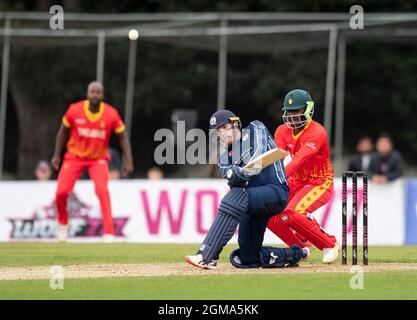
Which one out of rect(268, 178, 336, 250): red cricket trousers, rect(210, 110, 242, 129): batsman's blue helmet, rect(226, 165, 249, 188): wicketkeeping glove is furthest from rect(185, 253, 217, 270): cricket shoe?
rect(210, 110, 242, 129): batsman's blue helmet

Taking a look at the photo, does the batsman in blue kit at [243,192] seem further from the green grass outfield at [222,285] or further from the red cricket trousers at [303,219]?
the red cricket trousers at [303,219]

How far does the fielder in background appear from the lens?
1241 cm

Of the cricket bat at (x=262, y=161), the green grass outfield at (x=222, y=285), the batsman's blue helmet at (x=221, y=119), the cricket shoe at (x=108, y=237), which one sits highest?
the batsman's blue helmet at (x=221, y=119)

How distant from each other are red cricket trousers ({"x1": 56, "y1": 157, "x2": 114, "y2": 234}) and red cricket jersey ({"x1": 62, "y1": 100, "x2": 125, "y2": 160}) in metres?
0.12

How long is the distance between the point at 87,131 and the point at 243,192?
7.22 m

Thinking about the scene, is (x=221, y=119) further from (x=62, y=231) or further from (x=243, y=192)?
(x=62, y=231)

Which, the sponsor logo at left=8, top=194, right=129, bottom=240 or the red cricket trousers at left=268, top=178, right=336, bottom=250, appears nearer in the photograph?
the red cricket trousers at left=268, top=178, right=336, bottom=250

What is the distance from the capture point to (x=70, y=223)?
21141 mm

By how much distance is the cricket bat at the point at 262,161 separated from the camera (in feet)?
37.0

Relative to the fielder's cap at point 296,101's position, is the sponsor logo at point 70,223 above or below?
below

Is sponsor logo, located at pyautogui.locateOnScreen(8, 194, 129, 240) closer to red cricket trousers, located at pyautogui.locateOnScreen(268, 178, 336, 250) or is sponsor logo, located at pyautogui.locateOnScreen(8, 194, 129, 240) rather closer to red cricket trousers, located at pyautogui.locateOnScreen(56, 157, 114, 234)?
red cricket trousers, located at pyautogui.locateOnScreen(56, 157, 114, 234)

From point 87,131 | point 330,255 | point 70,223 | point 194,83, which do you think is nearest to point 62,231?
point 87,131

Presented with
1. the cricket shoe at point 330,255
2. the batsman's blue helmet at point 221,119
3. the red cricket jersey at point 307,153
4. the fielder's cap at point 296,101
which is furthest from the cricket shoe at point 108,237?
the batsman's blue helmet at point 221,119

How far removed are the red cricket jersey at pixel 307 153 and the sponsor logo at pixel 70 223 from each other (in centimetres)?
807
